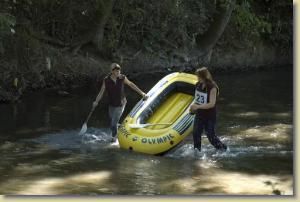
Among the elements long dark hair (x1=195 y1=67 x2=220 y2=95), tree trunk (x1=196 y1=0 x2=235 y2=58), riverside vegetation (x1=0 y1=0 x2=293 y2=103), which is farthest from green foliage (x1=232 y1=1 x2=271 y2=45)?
long dark hair (x1=195 y1=67 x2=220 y2=95)

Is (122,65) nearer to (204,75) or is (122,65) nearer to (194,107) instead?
(194,107)

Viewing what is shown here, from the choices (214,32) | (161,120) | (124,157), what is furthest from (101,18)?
(124,157)

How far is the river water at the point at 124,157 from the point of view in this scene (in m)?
7.35

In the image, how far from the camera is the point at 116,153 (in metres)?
9.44

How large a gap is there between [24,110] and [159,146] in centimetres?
480

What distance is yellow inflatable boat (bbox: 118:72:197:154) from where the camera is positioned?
30.7ft

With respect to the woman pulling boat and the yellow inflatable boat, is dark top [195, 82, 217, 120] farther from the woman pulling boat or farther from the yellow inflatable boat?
the yellow inflatable boat

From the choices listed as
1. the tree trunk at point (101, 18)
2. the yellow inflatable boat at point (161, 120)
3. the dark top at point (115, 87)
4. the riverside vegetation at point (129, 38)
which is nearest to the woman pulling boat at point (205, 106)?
the yellow inflatable boat at point (161, 120)

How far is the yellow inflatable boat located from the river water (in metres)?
0.20

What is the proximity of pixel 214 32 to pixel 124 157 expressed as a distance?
12.3m

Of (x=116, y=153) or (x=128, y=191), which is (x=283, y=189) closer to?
(x=128, y=191)

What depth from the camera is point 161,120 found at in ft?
33.9

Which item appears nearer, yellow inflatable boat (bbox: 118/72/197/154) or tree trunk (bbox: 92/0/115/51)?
yellow inflatable boat (bbox: 118/72/197/154)

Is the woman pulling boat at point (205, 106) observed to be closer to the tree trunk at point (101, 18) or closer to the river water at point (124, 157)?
the river water at point (124, 157)
